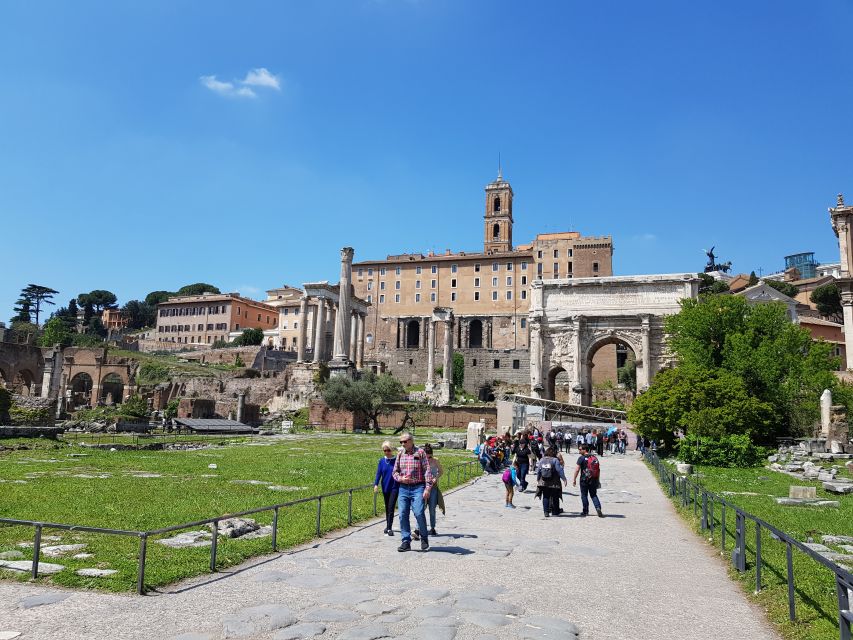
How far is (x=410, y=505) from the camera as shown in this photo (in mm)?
8391

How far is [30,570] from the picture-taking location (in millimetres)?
6285

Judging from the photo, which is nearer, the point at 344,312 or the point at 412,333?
the point at 344,312

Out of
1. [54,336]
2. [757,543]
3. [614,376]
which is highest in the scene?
[54,336]

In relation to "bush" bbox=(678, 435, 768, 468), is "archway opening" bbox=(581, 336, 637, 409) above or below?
above

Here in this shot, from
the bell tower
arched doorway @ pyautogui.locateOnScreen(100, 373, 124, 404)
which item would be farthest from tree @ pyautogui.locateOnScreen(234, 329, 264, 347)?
the bell tower

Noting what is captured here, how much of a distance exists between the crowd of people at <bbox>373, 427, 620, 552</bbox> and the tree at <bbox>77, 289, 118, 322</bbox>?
13579 centimetres

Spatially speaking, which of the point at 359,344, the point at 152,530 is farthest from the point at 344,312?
the point at 152,530

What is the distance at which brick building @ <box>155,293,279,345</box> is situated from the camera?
102 m

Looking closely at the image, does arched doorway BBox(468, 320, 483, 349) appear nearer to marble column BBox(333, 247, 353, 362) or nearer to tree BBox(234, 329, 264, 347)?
tree BBox(234, 329, 264, 347)

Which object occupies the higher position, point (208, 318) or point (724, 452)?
point (208, 318)

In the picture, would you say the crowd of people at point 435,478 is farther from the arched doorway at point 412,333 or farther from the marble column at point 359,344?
the arched doorway at point 412,333

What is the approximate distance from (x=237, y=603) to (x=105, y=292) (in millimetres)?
148234

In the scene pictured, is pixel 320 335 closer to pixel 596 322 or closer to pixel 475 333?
pixel 596 322

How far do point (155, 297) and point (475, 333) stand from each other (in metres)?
85.0
